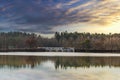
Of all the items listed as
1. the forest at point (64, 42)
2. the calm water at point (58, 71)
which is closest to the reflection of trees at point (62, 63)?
the calm water at point (58, 71)

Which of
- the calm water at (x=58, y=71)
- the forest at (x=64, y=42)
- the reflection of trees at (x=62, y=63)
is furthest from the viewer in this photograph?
the forest at (x=64, y=42)

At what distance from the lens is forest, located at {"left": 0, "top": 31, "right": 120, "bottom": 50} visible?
7794 cm

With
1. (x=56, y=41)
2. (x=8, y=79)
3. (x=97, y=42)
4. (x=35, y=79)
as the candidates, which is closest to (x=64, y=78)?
(x=35, y=79)

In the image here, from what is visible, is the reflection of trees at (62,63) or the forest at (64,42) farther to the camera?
the forest at (64,42)

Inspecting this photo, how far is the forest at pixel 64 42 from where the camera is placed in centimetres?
7794

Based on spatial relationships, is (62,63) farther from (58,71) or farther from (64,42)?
(64,42)

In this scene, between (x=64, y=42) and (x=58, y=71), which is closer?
(x=58, y=71)

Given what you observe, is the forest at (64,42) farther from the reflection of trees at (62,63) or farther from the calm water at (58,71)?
the calm water at (58,71)

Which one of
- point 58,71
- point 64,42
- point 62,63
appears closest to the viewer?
point 58,71

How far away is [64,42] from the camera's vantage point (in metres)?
106

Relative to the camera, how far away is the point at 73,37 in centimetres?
11050

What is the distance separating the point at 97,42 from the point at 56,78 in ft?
216

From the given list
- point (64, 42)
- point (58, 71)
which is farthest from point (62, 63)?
point (64, 42)

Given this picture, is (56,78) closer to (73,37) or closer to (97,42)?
(97,42)
